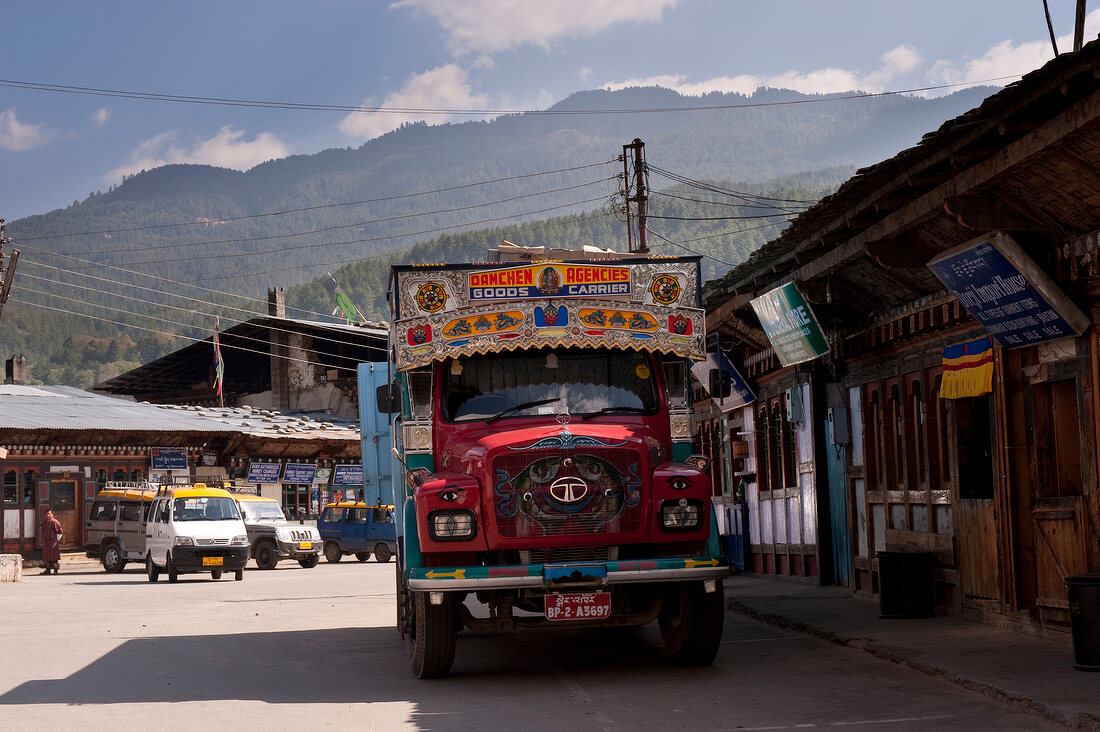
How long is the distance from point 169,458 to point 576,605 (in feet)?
121

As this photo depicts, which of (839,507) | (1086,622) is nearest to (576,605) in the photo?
(1086,622)

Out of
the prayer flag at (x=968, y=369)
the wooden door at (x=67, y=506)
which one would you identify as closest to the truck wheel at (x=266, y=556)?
the wooden door at (x=67, y=506)

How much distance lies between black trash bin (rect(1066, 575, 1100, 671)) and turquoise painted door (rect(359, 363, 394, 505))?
8.90 m

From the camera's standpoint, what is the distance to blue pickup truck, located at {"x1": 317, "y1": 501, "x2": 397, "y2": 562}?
40594 millimetres

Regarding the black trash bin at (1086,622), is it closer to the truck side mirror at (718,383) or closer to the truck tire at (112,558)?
Result: the truck side mirror at (718,383)

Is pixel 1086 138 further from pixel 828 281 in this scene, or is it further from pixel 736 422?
pixel 736 422

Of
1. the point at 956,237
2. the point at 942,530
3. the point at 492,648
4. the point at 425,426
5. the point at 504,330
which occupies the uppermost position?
the point at 956,237

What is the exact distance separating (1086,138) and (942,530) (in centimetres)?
646

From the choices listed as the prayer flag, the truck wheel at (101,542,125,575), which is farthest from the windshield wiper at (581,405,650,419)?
the truck wheel at (101,542,125,575)

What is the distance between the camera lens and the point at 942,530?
1534 cm

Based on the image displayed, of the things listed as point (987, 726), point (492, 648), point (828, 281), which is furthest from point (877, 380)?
point (987, 726)

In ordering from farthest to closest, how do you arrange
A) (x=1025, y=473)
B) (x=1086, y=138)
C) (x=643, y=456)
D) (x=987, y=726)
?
(x=1025, y=473) < (x=643, y=456) < (x=1086, y=138) < (x=987, y=726)

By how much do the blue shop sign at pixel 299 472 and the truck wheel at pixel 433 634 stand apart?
39722 millimetres

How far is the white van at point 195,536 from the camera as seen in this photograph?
31.3 meters
